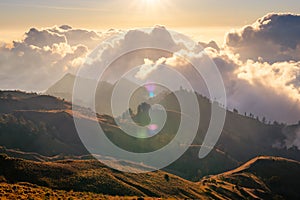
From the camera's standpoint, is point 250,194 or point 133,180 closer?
point 133,180

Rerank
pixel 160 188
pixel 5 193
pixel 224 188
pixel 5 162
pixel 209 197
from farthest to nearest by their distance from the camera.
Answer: pixel 224 188
pixel 209 197
pixel 160 188
pixel 5 162
pixel 5 193

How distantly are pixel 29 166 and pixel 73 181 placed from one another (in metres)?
14.0

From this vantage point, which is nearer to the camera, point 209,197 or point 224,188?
point 209,197

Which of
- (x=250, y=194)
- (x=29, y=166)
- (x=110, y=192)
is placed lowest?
(x=250, y=194)

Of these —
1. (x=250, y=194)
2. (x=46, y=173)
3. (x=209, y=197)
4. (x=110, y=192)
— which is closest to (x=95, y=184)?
(x=110, y=192)

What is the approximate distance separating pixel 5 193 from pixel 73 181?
32.2 m

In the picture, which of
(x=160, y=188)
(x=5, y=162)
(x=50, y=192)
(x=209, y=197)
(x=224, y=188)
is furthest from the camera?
(x=224, y=188)

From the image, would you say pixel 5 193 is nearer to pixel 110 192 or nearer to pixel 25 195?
pixel 25 195

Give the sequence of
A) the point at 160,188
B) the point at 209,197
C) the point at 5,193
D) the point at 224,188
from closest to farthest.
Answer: the point at 5,193
the point at 160,188
the point at 209,197
the point at 224,188

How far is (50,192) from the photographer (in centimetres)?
9469

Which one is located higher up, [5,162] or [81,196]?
[5,162]

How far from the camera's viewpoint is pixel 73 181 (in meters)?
112

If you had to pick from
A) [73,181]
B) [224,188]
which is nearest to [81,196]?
[73,181]

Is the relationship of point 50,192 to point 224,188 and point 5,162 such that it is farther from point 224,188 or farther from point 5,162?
point 224,188
